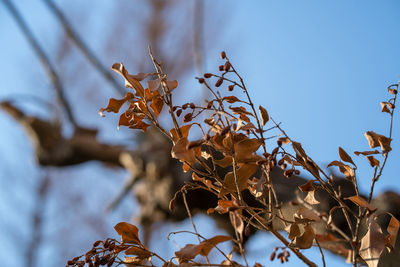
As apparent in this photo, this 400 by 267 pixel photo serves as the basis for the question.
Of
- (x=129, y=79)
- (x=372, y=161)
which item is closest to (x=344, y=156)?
(x=372, y=161)

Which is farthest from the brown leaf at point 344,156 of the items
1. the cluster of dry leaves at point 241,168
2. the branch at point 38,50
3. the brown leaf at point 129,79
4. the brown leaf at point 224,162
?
the branch at point 38,50

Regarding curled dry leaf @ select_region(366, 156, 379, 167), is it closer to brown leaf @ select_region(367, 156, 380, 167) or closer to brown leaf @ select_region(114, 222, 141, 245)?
brown leaf @ select_region(367, 156, 380, 167)

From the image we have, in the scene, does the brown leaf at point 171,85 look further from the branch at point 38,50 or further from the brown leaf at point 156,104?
the branch at point 38,50

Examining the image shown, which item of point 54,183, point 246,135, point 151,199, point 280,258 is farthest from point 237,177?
point 54,183

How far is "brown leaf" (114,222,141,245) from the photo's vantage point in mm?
427

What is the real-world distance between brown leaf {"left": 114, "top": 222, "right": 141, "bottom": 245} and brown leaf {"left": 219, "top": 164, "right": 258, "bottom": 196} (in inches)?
4.8

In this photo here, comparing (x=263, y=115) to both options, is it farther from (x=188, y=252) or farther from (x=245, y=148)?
(x=188, y=252)

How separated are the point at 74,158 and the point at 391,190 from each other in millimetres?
1463

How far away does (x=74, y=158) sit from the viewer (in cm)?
190

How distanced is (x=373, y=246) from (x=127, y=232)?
27cm

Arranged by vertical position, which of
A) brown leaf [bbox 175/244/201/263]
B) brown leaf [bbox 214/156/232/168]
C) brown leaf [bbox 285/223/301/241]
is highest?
brown leaf [bbox 214/156/232/168]

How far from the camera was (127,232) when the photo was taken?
0.43m

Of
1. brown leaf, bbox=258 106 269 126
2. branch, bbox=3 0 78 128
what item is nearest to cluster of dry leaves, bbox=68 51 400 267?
brown leaf, bbox=258 106 269 126

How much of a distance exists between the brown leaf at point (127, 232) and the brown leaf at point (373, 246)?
0.25 metres
